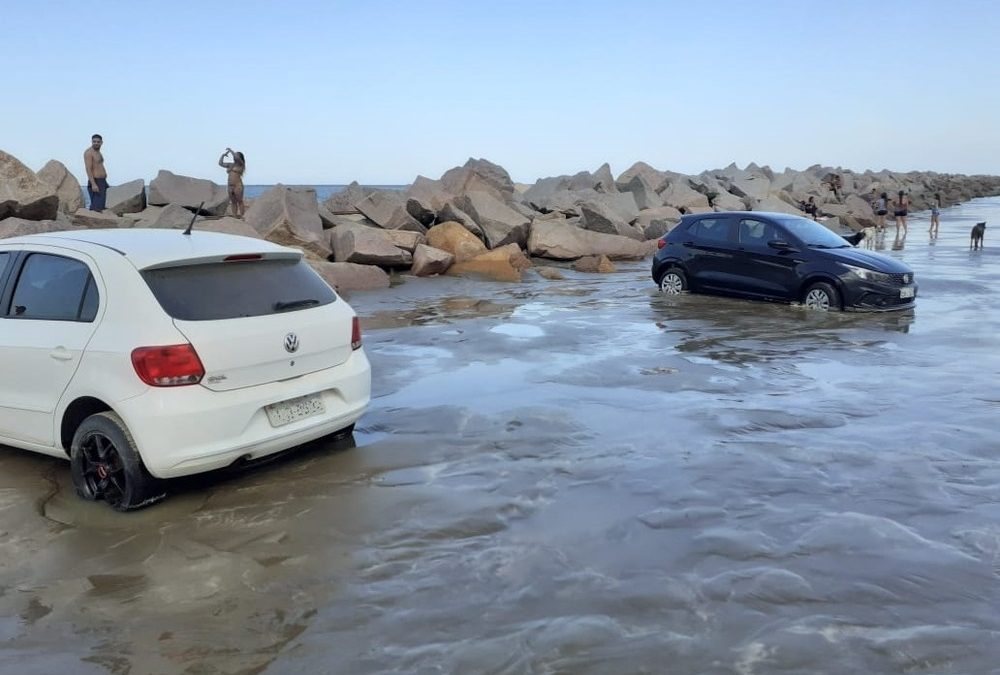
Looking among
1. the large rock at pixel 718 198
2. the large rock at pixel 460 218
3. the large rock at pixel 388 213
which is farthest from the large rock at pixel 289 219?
the large rock at pixel 718 198

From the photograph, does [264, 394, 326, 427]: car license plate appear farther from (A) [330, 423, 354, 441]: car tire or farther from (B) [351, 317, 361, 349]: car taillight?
→ (B) [351, 317, 361, 349]: car taillight

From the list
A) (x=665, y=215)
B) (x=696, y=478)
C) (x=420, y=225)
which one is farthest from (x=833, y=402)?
(x=665, y=215)

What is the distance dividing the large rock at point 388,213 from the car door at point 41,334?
16578 millimetres

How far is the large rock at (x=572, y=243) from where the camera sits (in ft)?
77.3

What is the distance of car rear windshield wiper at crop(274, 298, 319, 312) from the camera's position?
19.1 feet

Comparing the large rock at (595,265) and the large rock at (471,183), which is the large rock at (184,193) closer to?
the large rock at (471,183)

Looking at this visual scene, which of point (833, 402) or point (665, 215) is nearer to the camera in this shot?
point (833, 402)

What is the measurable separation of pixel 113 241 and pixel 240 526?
2189 millimetres

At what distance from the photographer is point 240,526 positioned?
523cm

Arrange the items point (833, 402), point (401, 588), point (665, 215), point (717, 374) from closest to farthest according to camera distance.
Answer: point (401, 588) → point (833, 402) → point (717, 374) → point (665, 215)

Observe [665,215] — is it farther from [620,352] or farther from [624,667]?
[624,667]

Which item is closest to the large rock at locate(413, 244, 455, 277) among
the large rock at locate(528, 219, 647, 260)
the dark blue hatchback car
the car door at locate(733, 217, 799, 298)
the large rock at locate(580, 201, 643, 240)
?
the large rock at locate(528, 219, 647, 260)

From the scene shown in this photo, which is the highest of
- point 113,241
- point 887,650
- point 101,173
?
point 101,173

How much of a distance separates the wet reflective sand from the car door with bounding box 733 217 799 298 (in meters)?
5.41
